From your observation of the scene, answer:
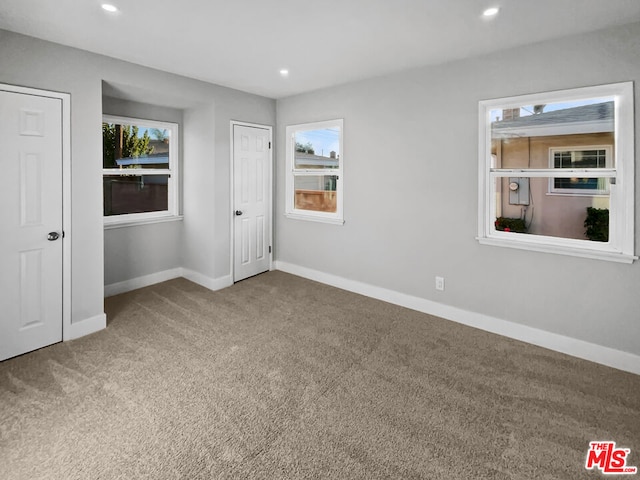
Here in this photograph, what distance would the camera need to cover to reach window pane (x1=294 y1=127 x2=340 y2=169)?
4.56 metres

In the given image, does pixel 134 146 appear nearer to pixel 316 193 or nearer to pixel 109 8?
pixel 109 8

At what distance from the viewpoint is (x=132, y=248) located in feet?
14.6

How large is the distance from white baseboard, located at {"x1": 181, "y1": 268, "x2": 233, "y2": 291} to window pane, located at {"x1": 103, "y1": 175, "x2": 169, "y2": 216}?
39.0 inches

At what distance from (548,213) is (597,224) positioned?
36cm

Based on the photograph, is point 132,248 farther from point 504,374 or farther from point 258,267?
point 504,374

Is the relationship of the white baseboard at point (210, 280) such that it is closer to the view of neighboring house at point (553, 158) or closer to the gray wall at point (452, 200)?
the gray wall at point (452, 200)

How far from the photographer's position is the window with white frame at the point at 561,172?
266cm

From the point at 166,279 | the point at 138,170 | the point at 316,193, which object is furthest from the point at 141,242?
the point at 316,193

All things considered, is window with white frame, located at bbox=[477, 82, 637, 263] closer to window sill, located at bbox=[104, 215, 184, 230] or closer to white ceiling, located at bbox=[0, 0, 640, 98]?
white ceiling, located at bbox=[0, 0, 640, 98]

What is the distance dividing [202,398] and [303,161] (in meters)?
3.44

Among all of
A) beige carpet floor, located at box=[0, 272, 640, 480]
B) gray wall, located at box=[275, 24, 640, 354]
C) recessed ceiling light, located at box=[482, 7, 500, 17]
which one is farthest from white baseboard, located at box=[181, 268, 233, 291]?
recessed ceiling light, located at box=[482, 7, 500, 17]

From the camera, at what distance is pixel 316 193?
16.0 ft

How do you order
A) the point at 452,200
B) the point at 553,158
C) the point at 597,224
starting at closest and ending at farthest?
the point at 597,224, the point at 553,158, the point at 452,200

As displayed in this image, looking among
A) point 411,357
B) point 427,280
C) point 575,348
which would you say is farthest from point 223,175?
point 575,348
